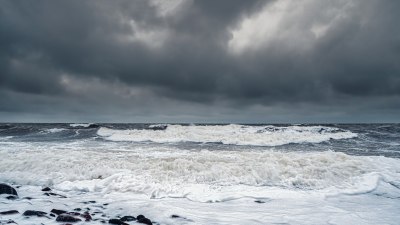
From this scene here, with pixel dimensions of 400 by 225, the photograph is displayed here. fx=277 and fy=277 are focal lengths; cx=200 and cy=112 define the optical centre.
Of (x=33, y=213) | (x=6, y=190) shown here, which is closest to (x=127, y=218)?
(x=33, y=213)

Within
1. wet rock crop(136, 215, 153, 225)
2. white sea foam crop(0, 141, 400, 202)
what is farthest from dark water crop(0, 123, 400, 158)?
wet rock crop(136, 215, 153, 225)

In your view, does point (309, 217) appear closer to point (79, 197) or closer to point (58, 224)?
point (58, 224)

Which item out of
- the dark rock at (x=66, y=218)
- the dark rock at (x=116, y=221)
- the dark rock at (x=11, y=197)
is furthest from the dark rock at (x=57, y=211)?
the dark rock at (x=11, y=197)

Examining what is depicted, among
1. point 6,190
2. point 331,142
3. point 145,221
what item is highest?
point 331,142

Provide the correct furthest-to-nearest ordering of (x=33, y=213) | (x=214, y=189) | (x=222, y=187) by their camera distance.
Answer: (x=222, y=187) < (x=214, y=189) < (x=33, y=213)

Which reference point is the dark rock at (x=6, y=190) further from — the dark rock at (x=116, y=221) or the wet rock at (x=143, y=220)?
the wet rock at (x=143, y=220)

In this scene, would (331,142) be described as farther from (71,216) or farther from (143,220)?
(71,216)

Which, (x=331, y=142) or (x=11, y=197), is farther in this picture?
(x=331, y=142)

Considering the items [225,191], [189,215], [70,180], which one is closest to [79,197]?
[70,180]

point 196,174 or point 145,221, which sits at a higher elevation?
point 196,174

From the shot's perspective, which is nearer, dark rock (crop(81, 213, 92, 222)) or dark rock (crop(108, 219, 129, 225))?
dark rock (crop(108, 219, 129, 225))

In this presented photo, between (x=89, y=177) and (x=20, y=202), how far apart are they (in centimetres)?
237

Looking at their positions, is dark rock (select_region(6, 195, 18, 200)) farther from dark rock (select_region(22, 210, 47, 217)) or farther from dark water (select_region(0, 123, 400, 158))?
dark water (select_region(0, 123, 400, 158))

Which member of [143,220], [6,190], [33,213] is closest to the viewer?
[143,220]
